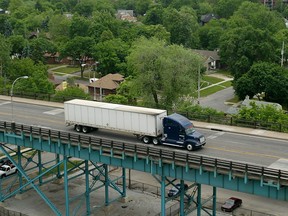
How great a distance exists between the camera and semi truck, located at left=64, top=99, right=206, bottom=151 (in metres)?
47.3

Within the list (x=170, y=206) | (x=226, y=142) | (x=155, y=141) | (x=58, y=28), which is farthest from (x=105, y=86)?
(x=155, y=141)

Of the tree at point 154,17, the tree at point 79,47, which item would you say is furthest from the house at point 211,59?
the tree at point 154,17

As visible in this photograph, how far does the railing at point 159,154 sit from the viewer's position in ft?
135

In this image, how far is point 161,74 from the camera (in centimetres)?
8194

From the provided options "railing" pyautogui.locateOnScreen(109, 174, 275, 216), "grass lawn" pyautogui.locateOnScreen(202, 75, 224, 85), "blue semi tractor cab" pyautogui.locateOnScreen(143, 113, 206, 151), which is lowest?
"railing" pyautogui.locateOnScreen(109, 174, 275, 216)

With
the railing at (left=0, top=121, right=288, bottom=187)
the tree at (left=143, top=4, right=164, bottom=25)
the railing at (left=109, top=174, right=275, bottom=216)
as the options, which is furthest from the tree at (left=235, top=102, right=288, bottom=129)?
the tree at (left=143, top=4, right=164, bottom=25)

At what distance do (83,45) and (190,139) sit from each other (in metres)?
94.1

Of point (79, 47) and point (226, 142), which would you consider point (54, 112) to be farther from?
point (79, 47)

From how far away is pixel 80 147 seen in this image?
5075 cm

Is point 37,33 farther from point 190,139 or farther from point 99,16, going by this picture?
point 190,139

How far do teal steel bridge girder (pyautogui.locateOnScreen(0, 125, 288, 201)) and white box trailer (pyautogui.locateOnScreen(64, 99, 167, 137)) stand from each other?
90.4 inches

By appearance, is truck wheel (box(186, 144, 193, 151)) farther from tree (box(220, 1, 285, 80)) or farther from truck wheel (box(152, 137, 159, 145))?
tree (box(220, 1, 285, 80))

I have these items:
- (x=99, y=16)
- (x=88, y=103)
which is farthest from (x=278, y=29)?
(x=88, y=103)

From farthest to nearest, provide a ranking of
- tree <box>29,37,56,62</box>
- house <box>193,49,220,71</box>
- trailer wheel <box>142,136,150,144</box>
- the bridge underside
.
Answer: house <box>193,49,220,71</box> < tree <box>29,37,56,62</box> < trailer wheel <box>142,136,150,144</box> < the bridge underside
